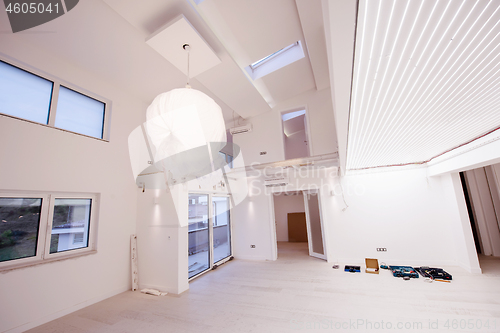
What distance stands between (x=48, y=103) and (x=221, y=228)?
4928 millimetres

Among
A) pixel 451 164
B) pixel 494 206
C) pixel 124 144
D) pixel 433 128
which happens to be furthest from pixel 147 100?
pixel 494 206

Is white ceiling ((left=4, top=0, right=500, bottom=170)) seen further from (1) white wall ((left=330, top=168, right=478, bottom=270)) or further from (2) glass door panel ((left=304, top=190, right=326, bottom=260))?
(2) glass door panel ((left=304, top=190, right=326, bottom=260))

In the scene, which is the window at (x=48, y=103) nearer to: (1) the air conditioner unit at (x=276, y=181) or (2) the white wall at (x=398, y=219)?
(1) the air conditioner unit at (x=276, y=181)

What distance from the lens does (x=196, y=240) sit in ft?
17.8

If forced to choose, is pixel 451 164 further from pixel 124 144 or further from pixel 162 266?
pixel 124 144

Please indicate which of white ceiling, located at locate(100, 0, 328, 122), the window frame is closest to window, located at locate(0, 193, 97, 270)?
the window frame

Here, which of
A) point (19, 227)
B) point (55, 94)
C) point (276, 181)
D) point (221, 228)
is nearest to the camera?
point (19, 227)

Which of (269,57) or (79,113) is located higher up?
(269,57)

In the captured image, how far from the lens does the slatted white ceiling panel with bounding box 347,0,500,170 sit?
3.21 feet

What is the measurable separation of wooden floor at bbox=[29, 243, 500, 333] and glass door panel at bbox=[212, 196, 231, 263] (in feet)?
5.27

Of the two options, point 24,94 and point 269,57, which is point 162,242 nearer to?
point 24,94

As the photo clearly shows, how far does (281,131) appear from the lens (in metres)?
6.31

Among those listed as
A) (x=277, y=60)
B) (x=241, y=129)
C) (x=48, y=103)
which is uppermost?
(x=277, y=60)

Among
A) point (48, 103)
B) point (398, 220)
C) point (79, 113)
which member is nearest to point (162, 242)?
point (79, 113)
